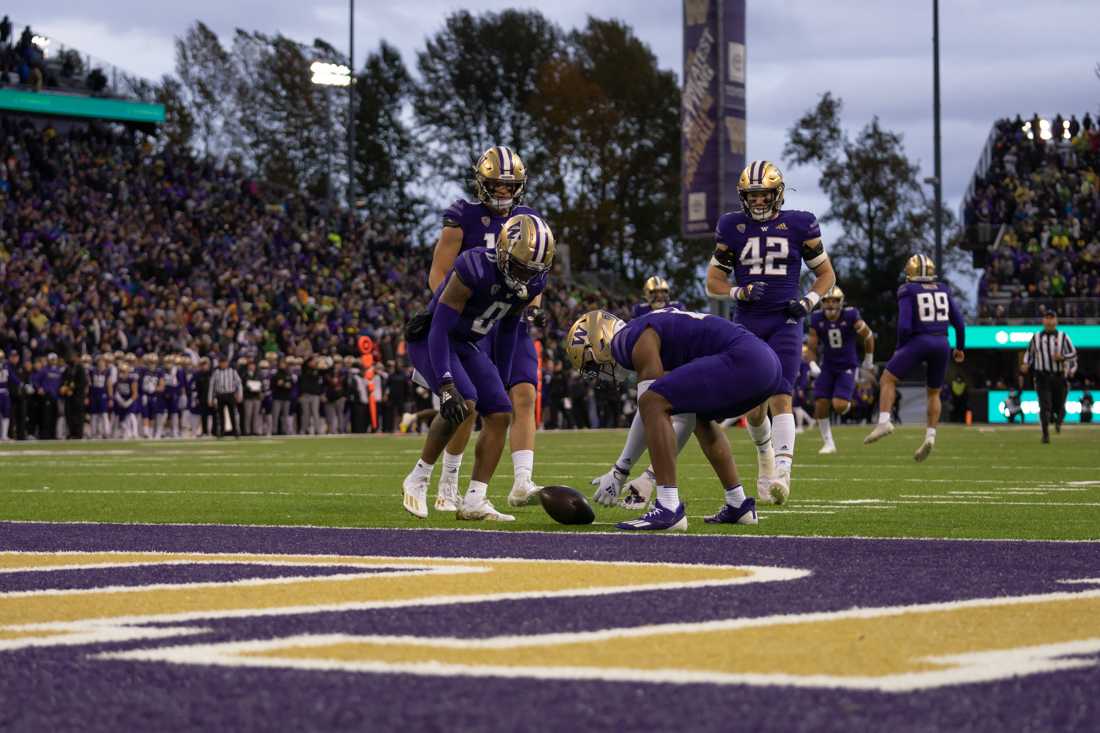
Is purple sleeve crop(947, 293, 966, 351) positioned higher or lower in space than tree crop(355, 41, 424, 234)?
lower

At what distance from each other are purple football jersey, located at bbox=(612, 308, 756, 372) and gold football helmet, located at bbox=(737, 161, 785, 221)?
3469 millimetres

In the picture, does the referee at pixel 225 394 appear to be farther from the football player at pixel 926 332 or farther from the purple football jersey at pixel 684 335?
the purple football jersey at pixel 684 335

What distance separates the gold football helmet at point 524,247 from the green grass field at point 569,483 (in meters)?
1.32

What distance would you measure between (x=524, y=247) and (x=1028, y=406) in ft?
123

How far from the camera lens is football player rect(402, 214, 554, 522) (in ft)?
31.3

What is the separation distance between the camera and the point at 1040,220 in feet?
170

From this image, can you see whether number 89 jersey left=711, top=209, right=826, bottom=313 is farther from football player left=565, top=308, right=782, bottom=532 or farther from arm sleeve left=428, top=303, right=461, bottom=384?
football player left=565, top=308, right=782, bottom=532

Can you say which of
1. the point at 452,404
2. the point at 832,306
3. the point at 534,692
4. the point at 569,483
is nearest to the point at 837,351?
the point at 832,306

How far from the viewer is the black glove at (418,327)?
10.1 metres

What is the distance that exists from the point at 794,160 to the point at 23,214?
4471cm

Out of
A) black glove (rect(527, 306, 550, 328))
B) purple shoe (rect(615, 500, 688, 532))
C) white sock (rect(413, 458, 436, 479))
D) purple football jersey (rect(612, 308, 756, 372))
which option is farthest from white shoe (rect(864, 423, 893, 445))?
purple shoe (rect(615, 500, 688, 532))

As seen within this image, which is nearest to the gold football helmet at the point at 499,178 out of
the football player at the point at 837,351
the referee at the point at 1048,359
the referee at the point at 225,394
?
the football player at the point at 837,351

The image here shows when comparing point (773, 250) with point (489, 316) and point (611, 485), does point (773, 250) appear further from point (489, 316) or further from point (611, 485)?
point (489, 316)

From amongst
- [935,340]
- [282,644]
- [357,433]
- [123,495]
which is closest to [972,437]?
[935,340]
